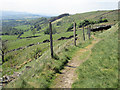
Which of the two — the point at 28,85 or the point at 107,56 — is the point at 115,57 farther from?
the point at 28,85

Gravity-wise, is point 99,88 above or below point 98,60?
below

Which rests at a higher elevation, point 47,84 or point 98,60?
point 98,60

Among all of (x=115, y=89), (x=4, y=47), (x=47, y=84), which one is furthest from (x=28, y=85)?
(x=4, y=47)

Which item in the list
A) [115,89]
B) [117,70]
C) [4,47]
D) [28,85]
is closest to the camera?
[115,89]

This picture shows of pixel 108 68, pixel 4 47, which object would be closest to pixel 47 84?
pixel 108 68

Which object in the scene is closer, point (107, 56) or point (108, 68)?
point (108, 68)

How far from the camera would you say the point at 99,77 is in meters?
9.96

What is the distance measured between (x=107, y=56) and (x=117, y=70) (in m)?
3.44

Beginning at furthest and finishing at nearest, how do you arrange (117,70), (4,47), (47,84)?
(4,47), (117,70), (47,84)

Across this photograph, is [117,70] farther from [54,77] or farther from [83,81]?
[54,77]

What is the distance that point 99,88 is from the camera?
8.30 metres

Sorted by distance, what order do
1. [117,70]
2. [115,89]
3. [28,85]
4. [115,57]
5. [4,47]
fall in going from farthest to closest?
[4,47], [115,57], [117,70], [28,85], [115,89]

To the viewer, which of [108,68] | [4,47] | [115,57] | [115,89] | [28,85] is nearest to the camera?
[115,89]

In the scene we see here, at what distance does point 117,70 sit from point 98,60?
9.50 ft
